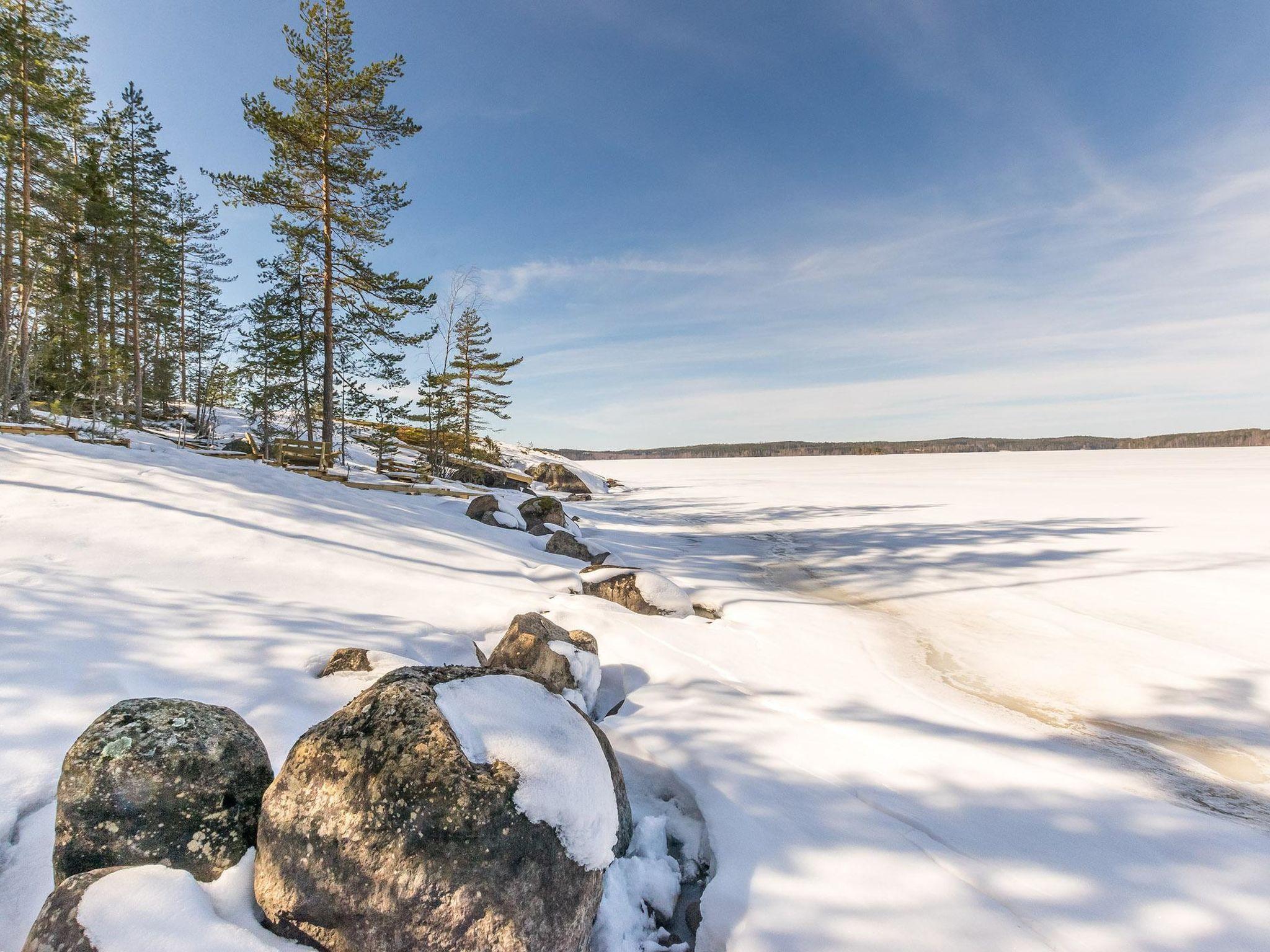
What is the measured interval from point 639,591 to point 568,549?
2.87 m

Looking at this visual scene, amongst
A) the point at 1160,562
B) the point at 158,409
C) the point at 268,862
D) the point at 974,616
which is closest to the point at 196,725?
the point at 268,862

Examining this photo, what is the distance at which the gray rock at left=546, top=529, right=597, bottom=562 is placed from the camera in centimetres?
880

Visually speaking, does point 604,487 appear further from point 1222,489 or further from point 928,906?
point 928,906

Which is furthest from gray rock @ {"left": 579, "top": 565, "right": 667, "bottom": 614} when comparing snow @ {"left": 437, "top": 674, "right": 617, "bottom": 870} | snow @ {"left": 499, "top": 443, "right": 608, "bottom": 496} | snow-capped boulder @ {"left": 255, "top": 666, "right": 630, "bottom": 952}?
snow @ {"left": 499, "top": 443, "right": 608, "bottom": 496}

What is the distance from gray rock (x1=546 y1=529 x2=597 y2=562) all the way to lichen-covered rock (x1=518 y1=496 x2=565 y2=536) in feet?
9.29

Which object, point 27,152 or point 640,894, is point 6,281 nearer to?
point 27,152

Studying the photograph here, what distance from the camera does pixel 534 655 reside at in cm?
371

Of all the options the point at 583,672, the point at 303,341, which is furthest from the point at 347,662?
the point at 303,341

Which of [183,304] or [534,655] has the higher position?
[183,304]

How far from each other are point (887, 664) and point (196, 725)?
5085mm

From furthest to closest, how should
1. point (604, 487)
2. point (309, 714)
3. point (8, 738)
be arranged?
point (604, 487), point (309, 714), point (8, 738)

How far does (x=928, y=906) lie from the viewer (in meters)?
2.06

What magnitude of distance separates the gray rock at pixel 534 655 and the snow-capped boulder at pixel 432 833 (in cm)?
159

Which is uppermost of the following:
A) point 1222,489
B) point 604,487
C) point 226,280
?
point 226,280
